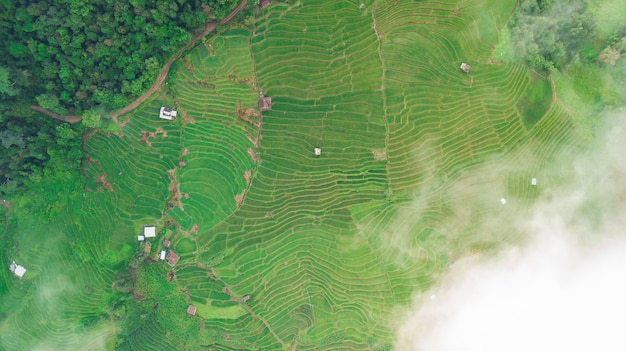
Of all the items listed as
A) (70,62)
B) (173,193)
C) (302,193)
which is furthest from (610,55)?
(70,62)

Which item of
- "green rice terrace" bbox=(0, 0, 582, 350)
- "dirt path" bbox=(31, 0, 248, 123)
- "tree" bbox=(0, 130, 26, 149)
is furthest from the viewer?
"green rice terrace" bbox=(0, 0, 582, 350)

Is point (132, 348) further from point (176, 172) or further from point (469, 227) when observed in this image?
point (469, 227)

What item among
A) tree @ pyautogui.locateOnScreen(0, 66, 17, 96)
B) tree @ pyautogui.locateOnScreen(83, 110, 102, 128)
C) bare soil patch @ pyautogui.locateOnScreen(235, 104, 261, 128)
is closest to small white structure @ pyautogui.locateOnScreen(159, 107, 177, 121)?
tree @ pyautogui.locateOnScreen(83, 110, 102, 128)

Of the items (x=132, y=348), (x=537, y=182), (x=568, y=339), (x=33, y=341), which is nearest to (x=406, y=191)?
(x=537, y=182)

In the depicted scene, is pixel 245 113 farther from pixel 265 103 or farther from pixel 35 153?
pixel 35 153

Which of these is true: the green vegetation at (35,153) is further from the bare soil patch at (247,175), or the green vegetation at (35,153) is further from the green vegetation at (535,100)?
the green vegetation at (535,100)

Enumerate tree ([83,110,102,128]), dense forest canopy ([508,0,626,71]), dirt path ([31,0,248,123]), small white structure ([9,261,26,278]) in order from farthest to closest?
small white structure ([9,261,26,278]) → dirt path ([31,0,248,123]) → dense forest canopy ([508,0,626,71]) → tree ([83,110,102,128])

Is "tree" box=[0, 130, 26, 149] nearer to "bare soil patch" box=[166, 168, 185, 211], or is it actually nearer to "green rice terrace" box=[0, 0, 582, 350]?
"green rice terrace" box=[0, 0, 582, 350]
